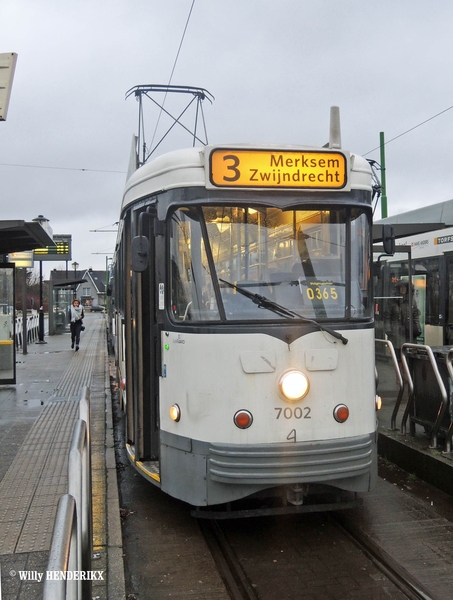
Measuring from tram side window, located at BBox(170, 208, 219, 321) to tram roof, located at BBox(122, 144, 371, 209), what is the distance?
0.89 feet

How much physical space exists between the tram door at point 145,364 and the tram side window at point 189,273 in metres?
0.50

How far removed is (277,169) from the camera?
5.09 m

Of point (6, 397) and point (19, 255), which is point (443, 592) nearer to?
point (6, 397)

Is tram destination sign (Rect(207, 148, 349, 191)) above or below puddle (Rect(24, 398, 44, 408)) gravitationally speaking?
above

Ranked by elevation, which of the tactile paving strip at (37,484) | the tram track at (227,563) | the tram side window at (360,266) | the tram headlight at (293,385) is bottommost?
the tram track at (227,563)

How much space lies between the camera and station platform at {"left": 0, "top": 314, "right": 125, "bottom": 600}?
166 inches

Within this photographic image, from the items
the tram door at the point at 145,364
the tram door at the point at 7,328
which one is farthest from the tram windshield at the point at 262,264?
the tram door at the point at 7,328

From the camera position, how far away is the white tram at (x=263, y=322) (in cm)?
486

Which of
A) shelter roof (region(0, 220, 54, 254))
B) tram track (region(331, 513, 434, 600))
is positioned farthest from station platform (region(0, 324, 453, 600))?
shelter roof (region(0, 220, 54, 254))

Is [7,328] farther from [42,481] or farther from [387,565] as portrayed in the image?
[387,565]

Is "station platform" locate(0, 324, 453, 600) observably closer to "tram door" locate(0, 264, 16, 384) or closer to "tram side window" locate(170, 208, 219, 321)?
"tram door" locate(0, 264, 16, 384)

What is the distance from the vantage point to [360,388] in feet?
16.9

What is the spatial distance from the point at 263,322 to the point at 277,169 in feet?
4.14

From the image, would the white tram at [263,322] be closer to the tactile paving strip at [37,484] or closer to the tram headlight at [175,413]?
the tram headlight at [175,413]
